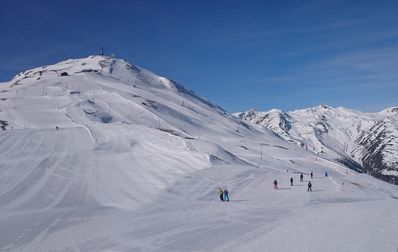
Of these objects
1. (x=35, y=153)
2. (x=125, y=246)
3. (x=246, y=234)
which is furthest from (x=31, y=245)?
(x=35, y=153)

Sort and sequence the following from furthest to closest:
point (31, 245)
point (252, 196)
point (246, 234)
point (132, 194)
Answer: point (252, 196) < point (132, 194) < point (246, 234) < point (31, 245)

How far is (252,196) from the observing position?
160 feet

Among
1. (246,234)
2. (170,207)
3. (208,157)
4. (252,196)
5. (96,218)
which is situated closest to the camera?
(246,234)

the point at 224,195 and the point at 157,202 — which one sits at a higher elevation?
the point at 224,195

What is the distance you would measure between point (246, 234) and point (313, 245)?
4746 millimetres

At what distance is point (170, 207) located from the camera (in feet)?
128

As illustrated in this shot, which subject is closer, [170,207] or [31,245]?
[31,245]

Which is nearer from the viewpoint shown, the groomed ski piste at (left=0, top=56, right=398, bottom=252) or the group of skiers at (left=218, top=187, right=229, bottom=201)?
the groomed ski piste at (left=0, top=56, right=398, bottom=252)

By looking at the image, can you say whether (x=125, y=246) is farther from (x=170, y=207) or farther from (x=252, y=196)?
(x=252, y=196)

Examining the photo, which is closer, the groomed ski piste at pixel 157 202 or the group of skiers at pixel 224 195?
the groomed ski piste at pixel 157 202

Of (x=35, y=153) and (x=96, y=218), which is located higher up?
(x=35, y=153)

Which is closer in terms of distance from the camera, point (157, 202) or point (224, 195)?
point (157, 202)

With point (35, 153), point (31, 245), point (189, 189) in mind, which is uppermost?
point (35, 153)

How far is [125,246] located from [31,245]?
16.9 ft
